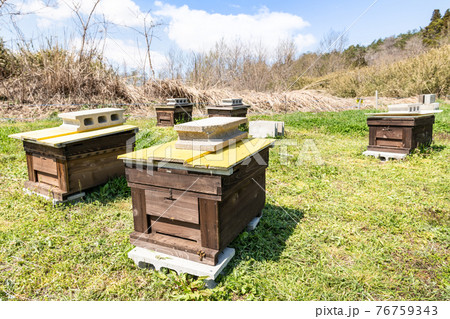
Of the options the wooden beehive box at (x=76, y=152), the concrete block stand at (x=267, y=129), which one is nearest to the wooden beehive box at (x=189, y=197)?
the wooden beehive box at (x=76, y=152)

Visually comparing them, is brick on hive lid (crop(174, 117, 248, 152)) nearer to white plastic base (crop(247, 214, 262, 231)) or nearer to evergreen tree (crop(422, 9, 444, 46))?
white plastic base (crop(247, 214, 262, 231))

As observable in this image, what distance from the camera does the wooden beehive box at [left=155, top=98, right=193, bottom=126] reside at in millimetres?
A: 9969

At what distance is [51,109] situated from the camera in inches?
453

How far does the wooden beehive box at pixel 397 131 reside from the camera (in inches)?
241

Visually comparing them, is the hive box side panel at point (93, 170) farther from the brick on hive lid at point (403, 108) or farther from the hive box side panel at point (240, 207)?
the brick on hive lid at point (403, 108)

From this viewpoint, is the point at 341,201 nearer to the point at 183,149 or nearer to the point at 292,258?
the point at 292,258

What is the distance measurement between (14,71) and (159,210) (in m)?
13.1

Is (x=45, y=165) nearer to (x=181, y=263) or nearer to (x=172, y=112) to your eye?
(x=181, y=263)

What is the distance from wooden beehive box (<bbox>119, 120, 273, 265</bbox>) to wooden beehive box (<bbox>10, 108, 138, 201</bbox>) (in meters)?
1.74

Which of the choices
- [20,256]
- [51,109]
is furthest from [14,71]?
[20,256]

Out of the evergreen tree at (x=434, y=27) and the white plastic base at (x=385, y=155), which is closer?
the white plastic base at (x=385, y=155)

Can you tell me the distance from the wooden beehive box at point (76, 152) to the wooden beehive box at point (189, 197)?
1739 mm

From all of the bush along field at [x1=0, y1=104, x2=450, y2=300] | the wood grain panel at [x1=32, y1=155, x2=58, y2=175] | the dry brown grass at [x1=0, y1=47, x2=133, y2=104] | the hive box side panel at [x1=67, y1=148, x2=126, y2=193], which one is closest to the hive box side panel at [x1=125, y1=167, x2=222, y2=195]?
the bush along field at [x1=0, y1=104, x2=450, y2=300]

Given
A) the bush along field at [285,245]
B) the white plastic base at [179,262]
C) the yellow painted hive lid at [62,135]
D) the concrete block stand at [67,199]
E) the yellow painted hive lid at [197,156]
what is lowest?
the bush along field at [285,245]
